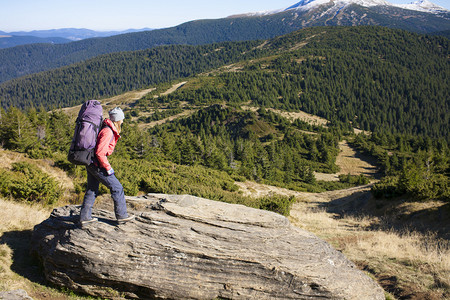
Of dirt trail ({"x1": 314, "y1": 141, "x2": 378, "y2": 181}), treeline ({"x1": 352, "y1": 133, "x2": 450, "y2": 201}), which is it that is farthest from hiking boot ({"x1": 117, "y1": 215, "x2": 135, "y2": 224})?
dirt trail ({"x1": 314, "y1": 141, "x2": 378, "y2": 181})

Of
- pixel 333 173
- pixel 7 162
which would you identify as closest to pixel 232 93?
pixel 333 173

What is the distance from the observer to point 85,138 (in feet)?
19.9

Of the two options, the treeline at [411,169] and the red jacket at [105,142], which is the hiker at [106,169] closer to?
the red jacket at [105,142]

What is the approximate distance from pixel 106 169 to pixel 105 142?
2.04 feet

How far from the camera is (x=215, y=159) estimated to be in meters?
47.0

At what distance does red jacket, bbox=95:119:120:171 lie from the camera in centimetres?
619

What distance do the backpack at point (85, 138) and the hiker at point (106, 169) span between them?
14cm

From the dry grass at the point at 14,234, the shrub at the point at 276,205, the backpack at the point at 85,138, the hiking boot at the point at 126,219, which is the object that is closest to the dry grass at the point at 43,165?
the dry grass at the point at 14,234

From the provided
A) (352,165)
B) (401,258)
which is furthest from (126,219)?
(352,165)

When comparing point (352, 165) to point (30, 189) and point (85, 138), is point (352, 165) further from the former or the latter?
point (85, 138)

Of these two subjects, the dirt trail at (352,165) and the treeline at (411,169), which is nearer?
the treeline at (411,169)

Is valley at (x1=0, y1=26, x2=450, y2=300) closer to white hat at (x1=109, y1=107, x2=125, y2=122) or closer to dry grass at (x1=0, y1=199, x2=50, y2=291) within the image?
dry grass at (x1=0, y1=199, x2=50, y2=291)

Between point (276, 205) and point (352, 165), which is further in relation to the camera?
point (352, 165)

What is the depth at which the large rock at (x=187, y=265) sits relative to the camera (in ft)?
20.2
